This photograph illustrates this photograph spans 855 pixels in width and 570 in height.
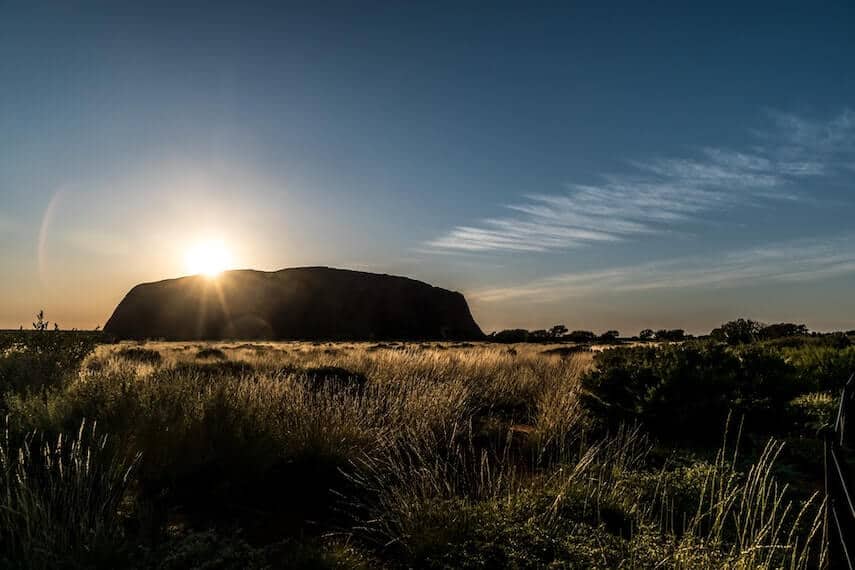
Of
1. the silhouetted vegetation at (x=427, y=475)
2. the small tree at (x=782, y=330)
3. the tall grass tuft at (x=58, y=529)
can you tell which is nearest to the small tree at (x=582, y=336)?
the small tree at (x=782, y=330)

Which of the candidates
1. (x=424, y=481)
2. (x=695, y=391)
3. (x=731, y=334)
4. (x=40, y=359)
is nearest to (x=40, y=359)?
(x=40, y=359)

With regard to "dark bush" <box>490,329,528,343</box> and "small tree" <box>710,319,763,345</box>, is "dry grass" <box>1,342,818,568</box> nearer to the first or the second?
"small tree" <box>710,319,763,345</box>

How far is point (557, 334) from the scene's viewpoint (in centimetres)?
6041

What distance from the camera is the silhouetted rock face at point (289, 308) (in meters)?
88.9

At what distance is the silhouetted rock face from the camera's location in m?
88.9

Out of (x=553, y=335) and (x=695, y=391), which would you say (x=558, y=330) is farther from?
(x=695, y=391)

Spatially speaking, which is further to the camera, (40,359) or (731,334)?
(731,334)

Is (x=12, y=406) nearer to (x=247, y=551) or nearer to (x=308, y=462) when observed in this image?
(x=308, y=462)

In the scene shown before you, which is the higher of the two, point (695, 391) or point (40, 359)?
point (40, 359)

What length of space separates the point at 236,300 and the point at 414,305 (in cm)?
3012

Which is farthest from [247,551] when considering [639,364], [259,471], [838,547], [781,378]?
[781,378]

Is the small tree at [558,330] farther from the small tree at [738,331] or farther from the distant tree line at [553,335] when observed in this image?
the small tree at [738,331]

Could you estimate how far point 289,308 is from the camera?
91.6 meters

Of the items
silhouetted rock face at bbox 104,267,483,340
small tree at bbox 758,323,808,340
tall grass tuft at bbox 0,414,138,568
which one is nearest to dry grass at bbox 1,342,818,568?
tall grass tuft at bbox 0,414,138,568
